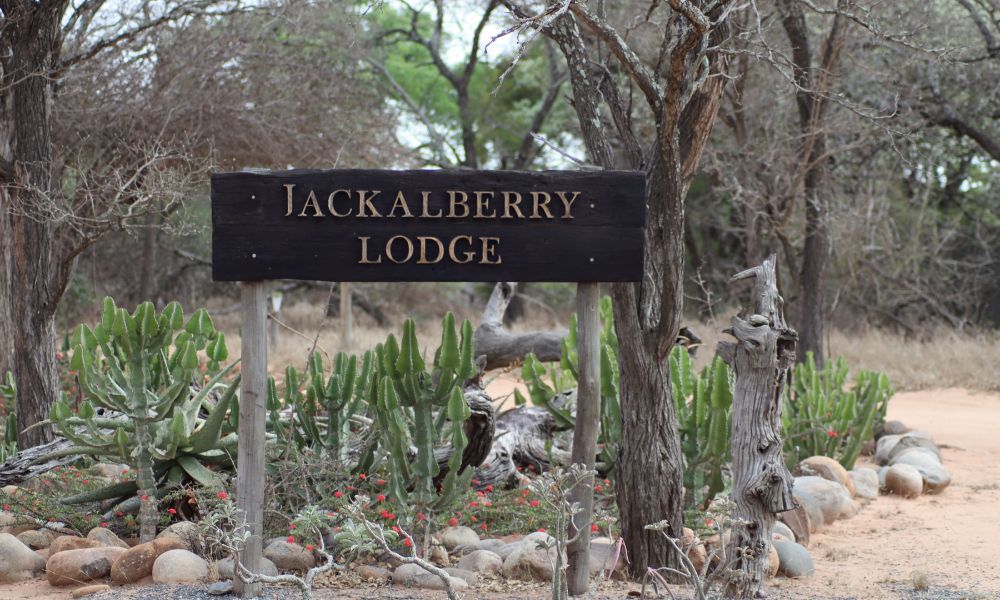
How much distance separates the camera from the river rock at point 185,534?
5.63 m

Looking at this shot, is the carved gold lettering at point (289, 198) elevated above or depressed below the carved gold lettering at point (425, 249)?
above

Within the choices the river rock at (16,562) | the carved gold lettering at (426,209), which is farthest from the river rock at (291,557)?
the carved gold lettering at (426,209)

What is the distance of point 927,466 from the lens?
8.50 metres

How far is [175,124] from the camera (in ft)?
39.6

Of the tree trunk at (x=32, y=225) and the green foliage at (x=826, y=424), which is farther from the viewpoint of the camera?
the green foliage at (x=826, y=424)

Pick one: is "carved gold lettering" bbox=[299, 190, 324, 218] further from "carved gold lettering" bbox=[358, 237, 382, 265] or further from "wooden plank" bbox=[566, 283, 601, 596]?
"wooden plank" bbox=[566, 283, 601, 596]

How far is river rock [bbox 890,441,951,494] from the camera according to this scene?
326 inches

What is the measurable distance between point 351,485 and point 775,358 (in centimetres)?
254

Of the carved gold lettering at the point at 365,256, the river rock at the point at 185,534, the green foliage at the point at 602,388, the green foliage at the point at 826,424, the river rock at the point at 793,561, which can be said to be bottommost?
the river rock at the point at 793,561

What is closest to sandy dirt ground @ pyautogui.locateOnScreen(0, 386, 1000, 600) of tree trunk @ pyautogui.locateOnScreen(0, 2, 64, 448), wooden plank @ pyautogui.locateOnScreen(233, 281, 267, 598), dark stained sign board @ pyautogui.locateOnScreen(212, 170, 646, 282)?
wooden plank @ pyautogui.locateOnScreen(233, 281, 267, 598)

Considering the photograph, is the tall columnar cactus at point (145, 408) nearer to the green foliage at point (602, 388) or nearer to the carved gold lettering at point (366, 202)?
the carved gold lettering at point (366, 202)

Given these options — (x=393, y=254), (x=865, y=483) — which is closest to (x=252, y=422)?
(x=393, y=254)

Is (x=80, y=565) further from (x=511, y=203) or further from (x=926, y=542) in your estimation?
(x=926, y=542)

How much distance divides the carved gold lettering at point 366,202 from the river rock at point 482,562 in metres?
1.90
